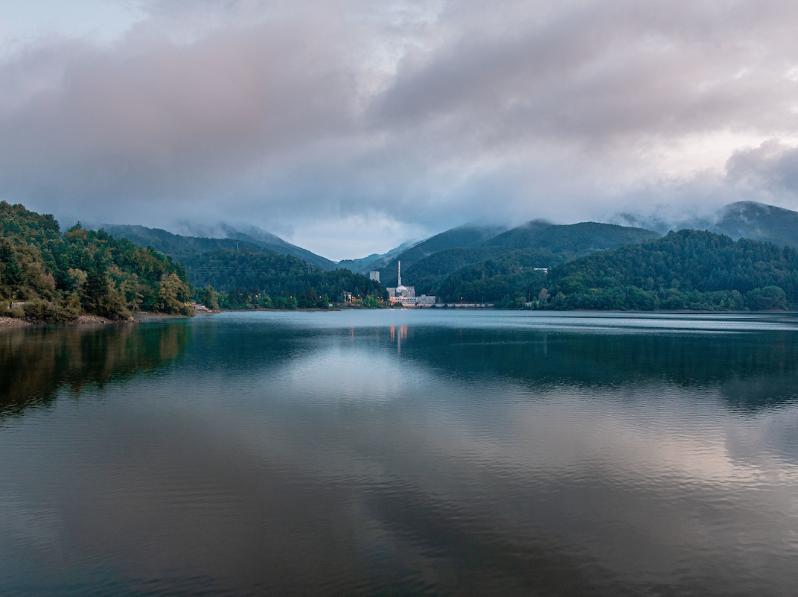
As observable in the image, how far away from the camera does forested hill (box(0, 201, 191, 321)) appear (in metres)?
95.6

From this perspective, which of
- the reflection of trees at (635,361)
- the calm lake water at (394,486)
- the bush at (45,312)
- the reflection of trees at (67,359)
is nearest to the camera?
the calm lake water at (394,486)

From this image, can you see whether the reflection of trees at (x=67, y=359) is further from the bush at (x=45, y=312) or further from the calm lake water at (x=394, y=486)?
the bush at (x=45, y=312)

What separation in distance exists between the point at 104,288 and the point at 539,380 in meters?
91.1

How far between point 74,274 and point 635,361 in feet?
307

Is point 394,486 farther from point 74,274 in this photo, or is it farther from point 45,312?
point 74,274

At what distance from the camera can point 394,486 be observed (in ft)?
59.6

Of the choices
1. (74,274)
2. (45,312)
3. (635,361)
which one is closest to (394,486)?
(635,361)

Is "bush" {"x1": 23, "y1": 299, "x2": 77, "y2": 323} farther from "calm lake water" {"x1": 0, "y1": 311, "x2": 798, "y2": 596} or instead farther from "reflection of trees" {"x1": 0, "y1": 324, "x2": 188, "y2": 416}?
"calm lake water" {"x1": 0, "y1": 311, "x2": 798, "y2": 596}

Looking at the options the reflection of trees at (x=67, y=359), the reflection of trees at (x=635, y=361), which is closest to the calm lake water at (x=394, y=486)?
the reflection of trees at (x=67, y=359)

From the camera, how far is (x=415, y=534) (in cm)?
1456

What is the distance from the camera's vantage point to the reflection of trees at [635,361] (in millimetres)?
40281

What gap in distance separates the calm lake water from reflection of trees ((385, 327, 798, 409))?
5.06 ft

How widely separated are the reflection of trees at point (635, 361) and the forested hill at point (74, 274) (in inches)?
2337

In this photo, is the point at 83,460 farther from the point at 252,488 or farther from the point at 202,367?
the point at 202,367
